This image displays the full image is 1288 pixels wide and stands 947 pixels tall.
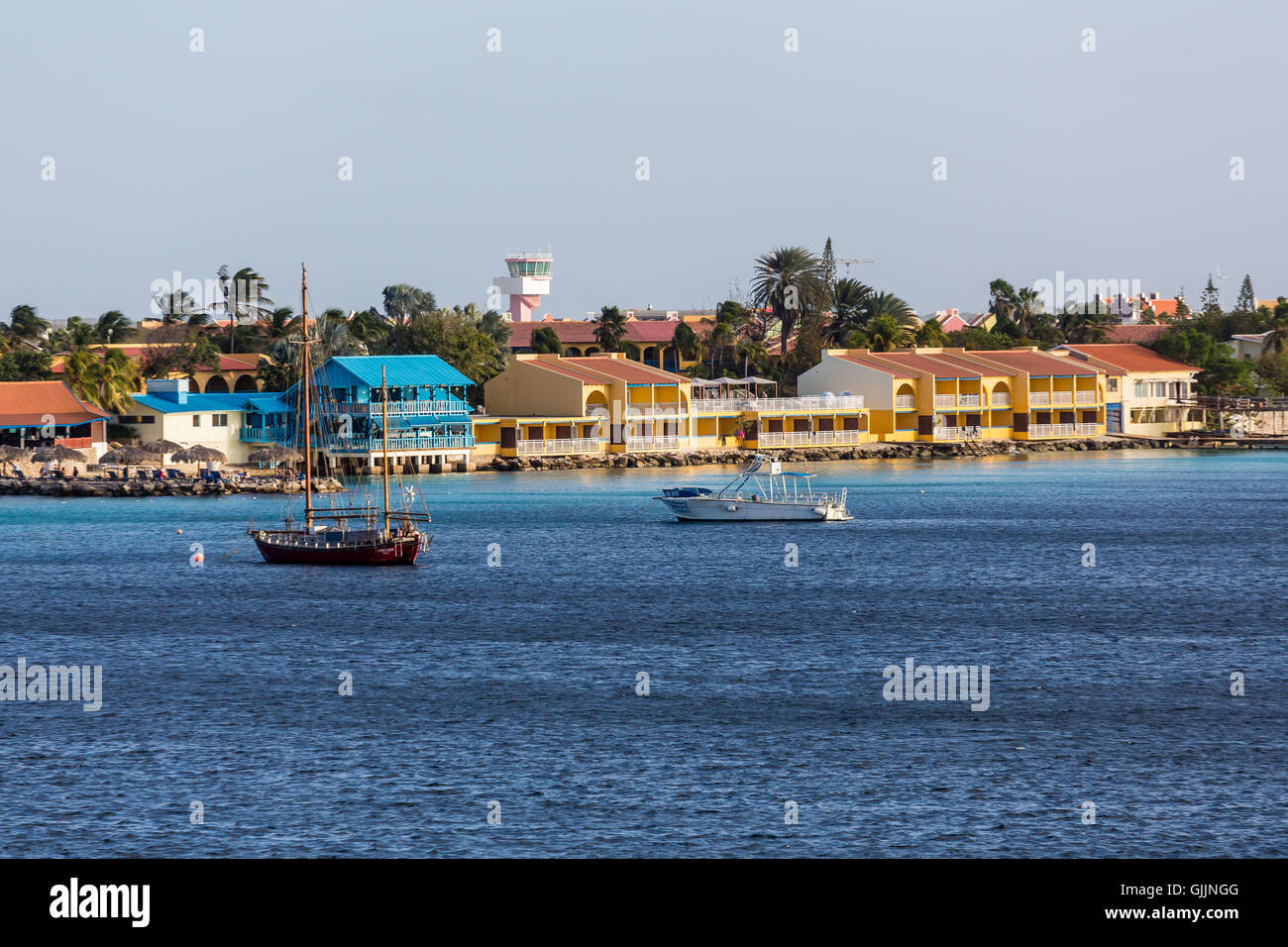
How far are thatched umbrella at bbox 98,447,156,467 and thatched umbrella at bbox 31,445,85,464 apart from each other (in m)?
1.62

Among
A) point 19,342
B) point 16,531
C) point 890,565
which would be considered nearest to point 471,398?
point 19,342

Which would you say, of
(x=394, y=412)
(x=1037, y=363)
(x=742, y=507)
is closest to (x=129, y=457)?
(x=394, y=412)

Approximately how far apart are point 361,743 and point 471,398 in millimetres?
96043

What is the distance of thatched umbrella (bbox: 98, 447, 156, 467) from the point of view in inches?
3686

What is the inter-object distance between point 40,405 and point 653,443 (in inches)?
1804

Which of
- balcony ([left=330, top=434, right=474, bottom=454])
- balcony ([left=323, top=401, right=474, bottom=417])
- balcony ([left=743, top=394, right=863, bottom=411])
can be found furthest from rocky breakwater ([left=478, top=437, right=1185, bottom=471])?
balcony ([left=323, top=401, right=474, bottom=417])

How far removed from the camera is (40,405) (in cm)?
9762

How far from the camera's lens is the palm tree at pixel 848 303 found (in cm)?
15225

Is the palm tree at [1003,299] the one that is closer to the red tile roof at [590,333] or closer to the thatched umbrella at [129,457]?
the red tile roof at [590,333]

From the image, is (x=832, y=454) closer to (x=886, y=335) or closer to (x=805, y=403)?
(x=805, y=403)

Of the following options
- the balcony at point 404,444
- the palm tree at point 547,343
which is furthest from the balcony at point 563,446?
the palm tree at point 547,343

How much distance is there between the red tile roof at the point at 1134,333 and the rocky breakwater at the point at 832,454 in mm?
34486

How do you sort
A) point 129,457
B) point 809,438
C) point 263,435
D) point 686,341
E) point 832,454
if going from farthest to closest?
point 686,341, point 809,438, point 832,454, point 263,435, point 129,457

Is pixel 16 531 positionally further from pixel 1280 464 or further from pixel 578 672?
pixel 1280 464
